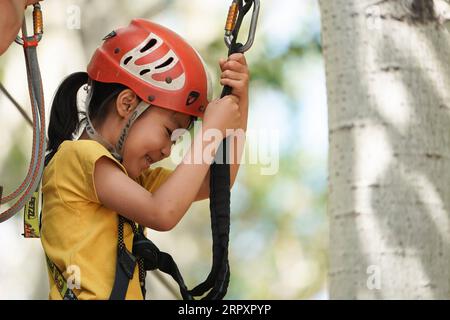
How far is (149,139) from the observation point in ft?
8.97

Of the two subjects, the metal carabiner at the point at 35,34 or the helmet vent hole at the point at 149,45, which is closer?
the metal carabiner at the point at 35,34

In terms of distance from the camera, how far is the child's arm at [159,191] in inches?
101

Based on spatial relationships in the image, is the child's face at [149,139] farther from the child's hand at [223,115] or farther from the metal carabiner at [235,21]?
the metal carabiner at [235,21]

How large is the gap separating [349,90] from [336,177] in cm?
24

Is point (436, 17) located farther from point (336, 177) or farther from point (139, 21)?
point (139, 21)

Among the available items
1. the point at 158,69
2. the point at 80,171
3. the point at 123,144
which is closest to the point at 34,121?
the point at 80,171

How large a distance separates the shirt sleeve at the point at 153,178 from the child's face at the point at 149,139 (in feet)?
0.74

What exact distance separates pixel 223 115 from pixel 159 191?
29cm

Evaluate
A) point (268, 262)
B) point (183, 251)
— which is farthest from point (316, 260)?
point (183, 251)

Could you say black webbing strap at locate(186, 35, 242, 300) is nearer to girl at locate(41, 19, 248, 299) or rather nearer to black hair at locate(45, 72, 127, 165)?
girl at locate(41, 19, 248, 299)

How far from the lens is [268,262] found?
27.8 feet

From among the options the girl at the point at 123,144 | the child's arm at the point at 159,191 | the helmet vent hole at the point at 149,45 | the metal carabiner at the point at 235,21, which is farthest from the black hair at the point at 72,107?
the metal carabiner at the point at 235,21

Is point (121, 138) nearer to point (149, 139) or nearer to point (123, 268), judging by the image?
point (149, 139)

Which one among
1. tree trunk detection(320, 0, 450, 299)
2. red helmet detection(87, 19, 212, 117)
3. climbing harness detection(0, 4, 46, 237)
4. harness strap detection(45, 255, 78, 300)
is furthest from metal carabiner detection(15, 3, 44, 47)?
tree trunk detection(320, 0, 450, 299)
